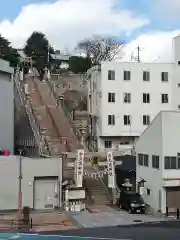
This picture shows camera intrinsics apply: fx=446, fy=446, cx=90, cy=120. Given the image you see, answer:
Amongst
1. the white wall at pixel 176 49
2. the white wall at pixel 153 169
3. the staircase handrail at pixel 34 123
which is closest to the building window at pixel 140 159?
the white wall at pixel 153 169

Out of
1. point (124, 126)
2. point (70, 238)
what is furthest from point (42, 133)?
point (70, 238)

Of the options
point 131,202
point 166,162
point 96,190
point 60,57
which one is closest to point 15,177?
point 96,190

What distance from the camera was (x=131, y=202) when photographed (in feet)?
119

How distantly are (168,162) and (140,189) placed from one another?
4.62m

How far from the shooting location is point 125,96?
55.8 m

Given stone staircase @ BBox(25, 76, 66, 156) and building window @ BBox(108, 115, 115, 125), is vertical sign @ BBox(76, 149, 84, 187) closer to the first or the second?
stone staircase @ BBox(25, 76, 66, 156)

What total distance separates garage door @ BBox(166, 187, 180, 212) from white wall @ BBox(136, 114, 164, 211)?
516 millimetres

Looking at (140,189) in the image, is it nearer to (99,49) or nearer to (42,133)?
(42,133)

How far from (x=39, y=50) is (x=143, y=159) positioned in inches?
2564

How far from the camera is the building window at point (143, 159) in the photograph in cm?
3878

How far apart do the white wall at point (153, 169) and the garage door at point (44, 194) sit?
7.96 meters

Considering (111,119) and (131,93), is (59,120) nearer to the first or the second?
(111,119)

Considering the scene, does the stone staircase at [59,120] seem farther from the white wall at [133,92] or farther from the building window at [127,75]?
the building window at [127,75]

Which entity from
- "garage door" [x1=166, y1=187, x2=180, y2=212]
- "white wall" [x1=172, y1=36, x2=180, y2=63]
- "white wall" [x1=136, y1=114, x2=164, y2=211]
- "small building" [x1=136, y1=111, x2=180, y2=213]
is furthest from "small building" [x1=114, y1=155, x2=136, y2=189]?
"white wall" [x1=172, y1=36, x2=180, y2=63]
